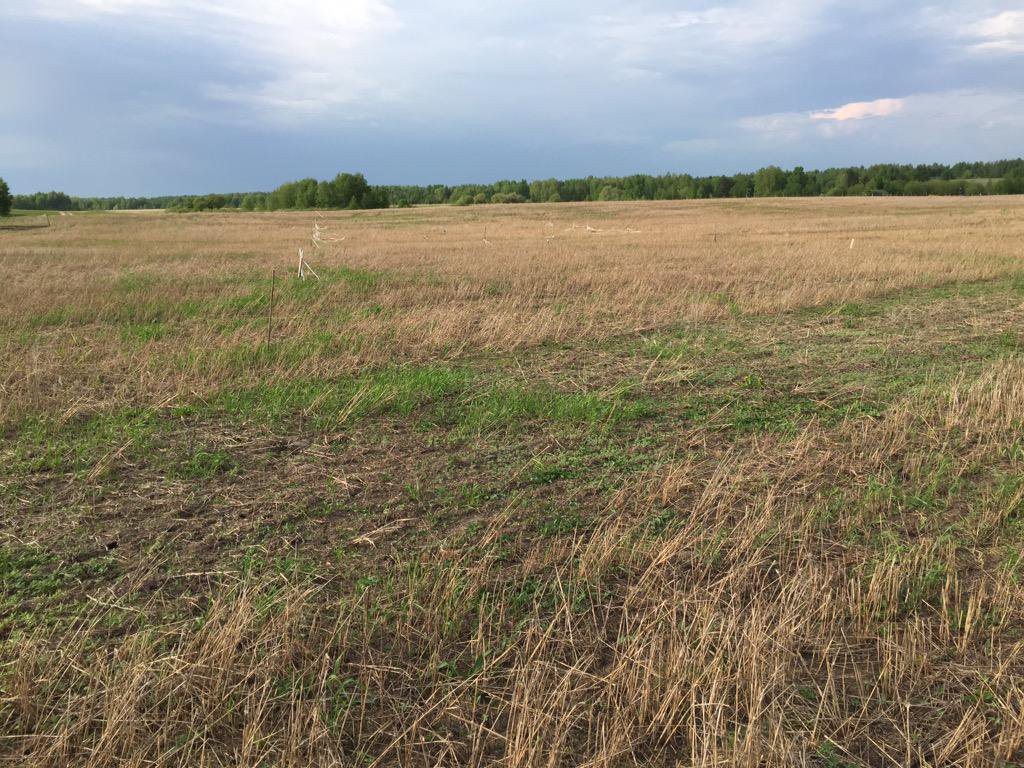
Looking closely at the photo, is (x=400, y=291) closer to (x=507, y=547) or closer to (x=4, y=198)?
(x=507, y=547)

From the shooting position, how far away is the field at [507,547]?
2943 millimetres

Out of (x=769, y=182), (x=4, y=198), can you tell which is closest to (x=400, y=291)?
(x=4, y=198)

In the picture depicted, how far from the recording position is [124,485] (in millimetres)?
5184

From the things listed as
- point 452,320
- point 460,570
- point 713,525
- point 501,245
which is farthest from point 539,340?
point 501,245

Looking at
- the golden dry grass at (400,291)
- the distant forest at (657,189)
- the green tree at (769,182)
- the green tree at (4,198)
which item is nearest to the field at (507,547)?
the golden dry grass at (400,291)

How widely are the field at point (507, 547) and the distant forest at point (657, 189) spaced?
83.3 meters

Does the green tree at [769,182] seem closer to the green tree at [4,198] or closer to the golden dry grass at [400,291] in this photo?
the golden dry grass at [400,291]

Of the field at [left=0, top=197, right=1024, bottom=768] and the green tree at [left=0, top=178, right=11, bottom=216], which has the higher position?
the green tree at [left=0, top=178, right=11, bottom=216]

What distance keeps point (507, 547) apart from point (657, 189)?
110036mm

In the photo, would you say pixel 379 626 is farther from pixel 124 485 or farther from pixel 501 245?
pixel 501 245

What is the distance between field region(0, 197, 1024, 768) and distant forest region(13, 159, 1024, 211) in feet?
273

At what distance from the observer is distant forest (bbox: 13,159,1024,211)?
9019 cm

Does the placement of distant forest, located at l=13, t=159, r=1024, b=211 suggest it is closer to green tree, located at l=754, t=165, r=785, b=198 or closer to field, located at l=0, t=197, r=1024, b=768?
green tree, located at l=754, t=165, r=785, b=198

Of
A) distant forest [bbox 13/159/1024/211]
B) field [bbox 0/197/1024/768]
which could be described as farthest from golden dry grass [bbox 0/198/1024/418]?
distant forest [bbox 13/159/1024/211]
